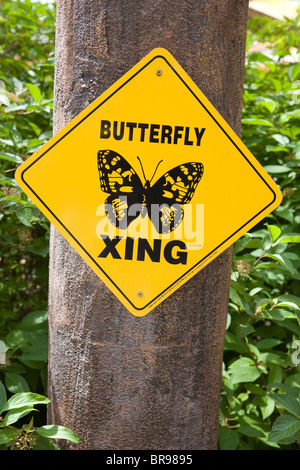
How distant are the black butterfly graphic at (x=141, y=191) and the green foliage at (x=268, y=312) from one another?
0.51 metres

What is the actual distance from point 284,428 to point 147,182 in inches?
34.5

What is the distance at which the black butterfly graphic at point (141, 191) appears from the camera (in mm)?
1213

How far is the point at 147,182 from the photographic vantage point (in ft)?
3.98

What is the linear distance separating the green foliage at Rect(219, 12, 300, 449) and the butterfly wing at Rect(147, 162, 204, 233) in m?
0.49

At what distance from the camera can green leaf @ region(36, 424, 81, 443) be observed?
1.28 m

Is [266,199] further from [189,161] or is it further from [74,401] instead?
[74,401]

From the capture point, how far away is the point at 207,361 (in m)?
1.34

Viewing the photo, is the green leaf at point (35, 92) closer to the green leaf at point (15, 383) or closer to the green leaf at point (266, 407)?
the green leaf at point (15, 383)

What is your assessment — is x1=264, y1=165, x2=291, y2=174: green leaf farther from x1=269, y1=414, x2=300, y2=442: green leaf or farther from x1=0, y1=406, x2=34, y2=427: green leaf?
x1=0, y1=406, x2=34, y2=427: green leaf

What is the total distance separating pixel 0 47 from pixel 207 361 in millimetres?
2007

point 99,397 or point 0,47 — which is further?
point 0,47

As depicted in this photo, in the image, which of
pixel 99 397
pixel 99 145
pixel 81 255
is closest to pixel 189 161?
pixel 99 145

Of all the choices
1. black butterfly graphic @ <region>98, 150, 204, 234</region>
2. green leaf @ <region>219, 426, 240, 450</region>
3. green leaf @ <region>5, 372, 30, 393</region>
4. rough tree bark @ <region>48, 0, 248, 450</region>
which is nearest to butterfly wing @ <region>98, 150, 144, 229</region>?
black butterfly graphic @ <region>98, 150, 204, 234</region>

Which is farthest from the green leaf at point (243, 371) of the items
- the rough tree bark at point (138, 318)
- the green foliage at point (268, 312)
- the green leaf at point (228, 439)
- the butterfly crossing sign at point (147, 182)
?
the butterfly crossing sign at point (147, 182)
